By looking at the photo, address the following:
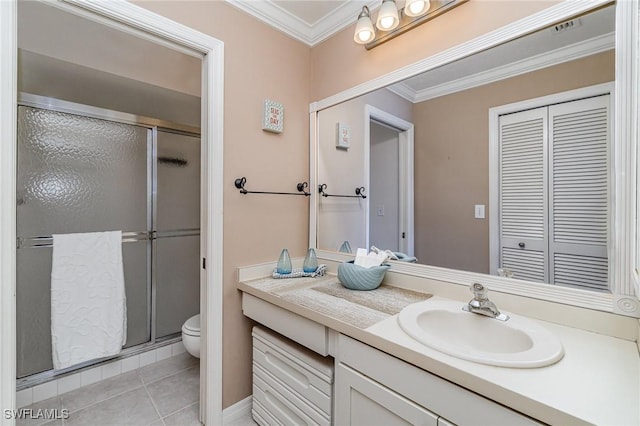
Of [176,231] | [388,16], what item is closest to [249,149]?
[388,16]

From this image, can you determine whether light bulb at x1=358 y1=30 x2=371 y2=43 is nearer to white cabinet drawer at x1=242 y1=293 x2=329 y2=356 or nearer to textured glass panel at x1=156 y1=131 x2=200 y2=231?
white cabinet drawer at x1=242 y1=293 x2=329 y2=356

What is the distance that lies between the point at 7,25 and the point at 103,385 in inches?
84.1

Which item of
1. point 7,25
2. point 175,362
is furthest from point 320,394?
point 7,25

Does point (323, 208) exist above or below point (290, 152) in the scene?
below

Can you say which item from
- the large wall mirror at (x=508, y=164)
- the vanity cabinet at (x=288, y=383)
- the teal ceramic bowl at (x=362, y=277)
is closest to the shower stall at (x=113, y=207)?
the vanity cabinet at (x=288, y=383)

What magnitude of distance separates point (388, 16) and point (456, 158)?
789 mm

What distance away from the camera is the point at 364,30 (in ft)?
4.93

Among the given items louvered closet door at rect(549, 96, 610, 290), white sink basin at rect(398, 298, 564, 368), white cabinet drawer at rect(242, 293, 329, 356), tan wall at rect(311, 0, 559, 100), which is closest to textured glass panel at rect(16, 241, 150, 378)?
white cabinet drawer at rect(242, 293, 329, 356)

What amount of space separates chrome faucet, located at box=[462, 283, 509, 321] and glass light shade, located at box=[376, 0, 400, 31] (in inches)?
51.6

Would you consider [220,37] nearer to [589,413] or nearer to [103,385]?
[589,413]

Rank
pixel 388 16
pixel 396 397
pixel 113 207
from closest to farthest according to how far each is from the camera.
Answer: pixel 396 397 → pixel 388 16 → pixel 113 207

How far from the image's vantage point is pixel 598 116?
3.22 ft

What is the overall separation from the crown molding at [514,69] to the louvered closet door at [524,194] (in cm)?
18

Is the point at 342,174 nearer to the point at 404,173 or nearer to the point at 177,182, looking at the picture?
the point at 404,173
